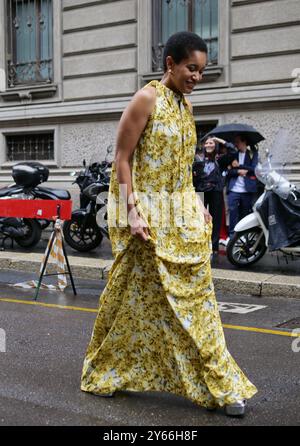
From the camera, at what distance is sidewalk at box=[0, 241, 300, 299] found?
704cm

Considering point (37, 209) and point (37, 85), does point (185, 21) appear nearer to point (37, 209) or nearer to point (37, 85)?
point (37, 85)

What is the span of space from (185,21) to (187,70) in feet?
34.1

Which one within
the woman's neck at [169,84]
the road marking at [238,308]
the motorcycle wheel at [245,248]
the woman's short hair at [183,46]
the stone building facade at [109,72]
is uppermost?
the stone building facade at [109,72]

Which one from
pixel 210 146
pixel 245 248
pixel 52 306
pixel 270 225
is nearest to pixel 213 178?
pixel 210 146

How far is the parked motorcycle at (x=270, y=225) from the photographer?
7.85 meters

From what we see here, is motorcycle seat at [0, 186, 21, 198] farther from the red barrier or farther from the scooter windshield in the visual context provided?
the scooter windshield

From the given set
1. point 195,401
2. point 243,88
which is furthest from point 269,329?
point 243,88

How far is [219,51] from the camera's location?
12.4 m

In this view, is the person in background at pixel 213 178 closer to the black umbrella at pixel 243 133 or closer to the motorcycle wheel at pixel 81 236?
the black umbrella at pixel 243 133

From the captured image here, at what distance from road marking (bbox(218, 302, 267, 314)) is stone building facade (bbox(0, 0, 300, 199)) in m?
4.28

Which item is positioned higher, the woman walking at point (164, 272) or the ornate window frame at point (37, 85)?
the ornate window frame at point (37, 85)

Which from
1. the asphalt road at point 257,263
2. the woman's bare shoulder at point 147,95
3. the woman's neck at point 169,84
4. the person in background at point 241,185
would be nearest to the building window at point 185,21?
the person in background at point 241,185

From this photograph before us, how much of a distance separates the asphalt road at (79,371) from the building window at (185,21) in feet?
24.7
